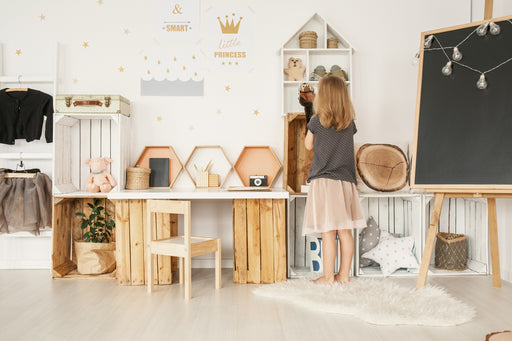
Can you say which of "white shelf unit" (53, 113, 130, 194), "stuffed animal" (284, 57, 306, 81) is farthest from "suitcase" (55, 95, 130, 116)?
"stuffed animal" (284, 57, 306, 81)

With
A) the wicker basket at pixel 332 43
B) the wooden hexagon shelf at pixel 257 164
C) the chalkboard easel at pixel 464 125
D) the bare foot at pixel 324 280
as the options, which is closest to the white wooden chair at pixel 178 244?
the bare foot at pixel 324 280

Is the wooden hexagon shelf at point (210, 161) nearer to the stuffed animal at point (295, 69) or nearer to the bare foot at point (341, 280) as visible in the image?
the stuffed animal at point (295, 69)

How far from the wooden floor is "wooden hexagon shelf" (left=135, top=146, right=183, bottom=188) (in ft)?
2.99

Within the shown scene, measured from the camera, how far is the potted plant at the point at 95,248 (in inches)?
112

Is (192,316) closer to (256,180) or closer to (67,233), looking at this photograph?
(256,180)

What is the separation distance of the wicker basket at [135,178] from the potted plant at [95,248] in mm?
304

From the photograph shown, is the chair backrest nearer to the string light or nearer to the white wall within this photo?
the white wall

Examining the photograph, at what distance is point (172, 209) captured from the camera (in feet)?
8.03

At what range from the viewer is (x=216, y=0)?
3164mm

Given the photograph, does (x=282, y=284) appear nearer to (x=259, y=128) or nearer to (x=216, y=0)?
(x=259, y=128)

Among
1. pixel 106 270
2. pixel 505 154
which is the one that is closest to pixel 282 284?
pixel 106 270

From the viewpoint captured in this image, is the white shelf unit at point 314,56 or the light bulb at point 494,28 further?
the white shelf unit at point 314,56

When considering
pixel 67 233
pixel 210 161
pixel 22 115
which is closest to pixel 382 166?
pixel 210 161

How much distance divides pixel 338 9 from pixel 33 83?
247 centimetres
